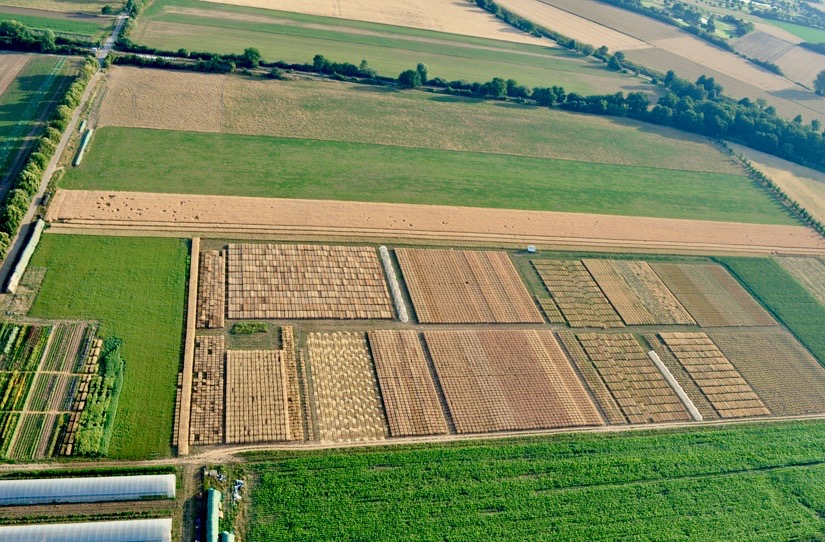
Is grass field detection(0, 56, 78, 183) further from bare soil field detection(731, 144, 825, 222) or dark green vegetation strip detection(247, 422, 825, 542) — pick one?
bare soil field detection(731, 144, 825, 222)

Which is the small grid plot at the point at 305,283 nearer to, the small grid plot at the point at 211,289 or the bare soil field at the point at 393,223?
the small grid plot at the point at 211,289

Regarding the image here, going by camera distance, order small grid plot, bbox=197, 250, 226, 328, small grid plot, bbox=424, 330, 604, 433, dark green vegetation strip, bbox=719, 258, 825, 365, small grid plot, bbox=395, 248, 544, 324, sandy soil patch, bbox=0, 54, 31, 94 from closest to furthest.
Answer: small grid plot, bbox=424, 330, 604, 433, small grid plot, bbox=197, 250, 226, 328, small grid plot, bbox=395, 248, 544, 324, dark green vegetation strip, bbox=719, 258, 825, 365, sandy soil patch, bbox=0, 54, 31, 94

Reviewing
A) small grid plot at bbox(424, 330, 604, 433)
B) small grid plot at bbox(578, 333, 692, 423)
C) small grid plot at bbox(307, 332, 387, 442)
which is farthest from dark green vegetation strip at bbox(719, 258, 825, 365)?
small grid plot at bbox(307, 332, 387, 442)

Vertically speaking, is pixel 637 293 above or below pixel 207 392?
above

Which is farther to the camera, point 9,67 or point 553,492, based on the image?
point 9,67

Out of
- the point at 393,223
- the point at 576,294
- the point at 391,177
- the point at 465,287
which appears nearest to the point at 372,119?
the point at 391,177

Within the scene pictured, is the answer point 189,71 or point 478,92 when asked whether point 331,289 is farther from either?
point 478,92

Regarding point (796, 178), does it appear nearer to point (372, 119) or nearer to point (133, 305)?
point (372, 119)
